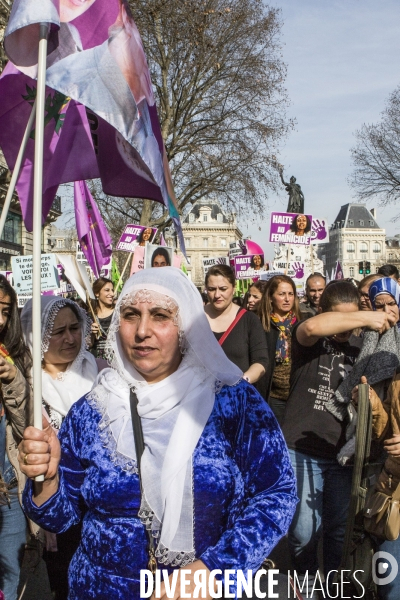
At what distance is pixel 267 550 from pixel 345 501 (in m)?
1.60

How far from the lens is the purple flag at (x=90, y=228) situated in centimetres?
761

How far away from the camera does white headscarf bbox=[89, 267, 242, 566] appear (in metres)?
2.19

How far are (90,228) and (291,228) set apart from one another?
15.3 ft

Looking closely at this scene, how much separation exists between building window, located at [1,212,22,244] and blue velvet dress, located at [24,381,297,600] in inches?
1230

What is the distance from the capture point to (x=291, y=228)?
12195 mm

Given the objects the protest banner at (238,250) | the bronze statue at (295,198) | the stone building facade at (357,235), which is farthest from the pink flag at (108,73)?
the stone building facade at (357,235)

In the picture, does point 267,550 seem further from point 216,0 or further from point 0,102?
point 216,0

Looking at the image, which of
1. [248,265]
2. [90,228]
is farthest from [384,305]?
[248,265]

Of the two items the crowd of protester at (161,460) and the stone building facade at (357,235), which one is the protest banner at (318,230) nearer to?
the crowd of protester at (161,460)

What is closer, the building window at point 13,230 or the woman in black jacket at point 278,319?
the woman in black jacket at point 278,319

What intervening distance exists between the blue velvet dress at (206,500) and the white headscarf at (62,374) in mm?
1273

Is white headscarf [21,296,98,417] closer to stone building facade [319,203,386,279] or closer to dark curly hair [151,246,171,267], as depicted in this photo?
dark curly hair [151,246,171,267]

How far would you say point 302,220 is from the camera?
1213cm

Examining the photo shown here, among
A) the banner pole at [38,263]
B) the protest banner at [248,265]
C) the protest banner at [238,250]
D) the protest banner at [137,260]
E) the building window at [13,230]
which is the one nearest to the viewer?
the banner pole at [38,263]
